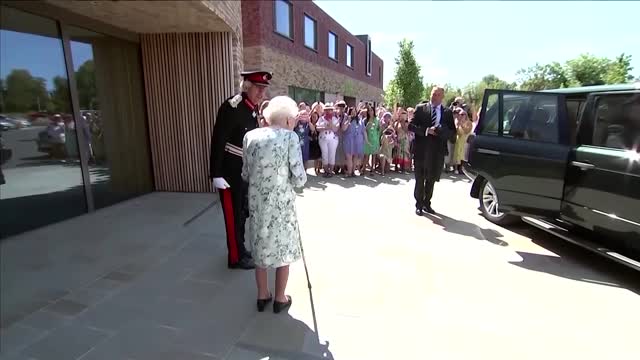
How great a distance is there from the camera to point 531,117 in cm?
448

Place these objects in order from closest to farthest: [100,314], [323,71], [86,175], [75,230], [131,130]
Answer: [100,314]
[75,230]
[86,175]
[131,130]
[323,71]

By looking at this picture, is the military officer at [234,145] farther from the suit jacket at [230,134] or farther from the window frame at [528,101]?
the window frame at [528,101]

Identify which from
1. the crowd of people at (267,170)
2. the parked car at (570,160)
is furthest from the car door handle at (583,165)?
the crowd of people at (267,170)

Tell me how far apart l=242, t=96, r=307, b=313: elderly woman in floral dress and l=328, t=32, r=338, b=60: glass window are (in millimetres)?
19632

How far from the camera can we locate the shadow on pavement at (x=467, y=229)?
4.84 metres

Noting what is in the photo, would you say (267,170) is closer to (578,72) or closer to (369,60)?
(578,72)

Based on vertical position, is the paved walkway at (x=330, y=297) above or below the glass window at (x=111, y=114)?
below

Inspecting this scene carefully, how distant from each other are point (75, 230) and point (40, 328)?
8.41 feet

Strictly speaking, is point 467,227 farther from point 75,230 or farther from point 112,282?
point 75,230

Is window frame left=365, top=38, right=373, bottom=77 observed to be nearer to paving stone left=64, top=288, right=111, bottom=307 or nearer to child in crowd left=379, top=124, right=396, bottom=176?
child in crowd left=379, top=124, right=396, bottom=176

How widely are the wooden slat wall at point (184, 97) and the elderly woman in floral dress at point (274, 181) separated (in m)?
4.33

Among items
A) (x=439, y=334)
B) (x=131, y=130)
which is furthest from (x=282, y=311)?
(x=131, y=130)

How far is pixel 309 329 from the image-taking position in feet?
9.37

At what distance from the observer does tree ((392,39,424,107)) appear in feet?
103
